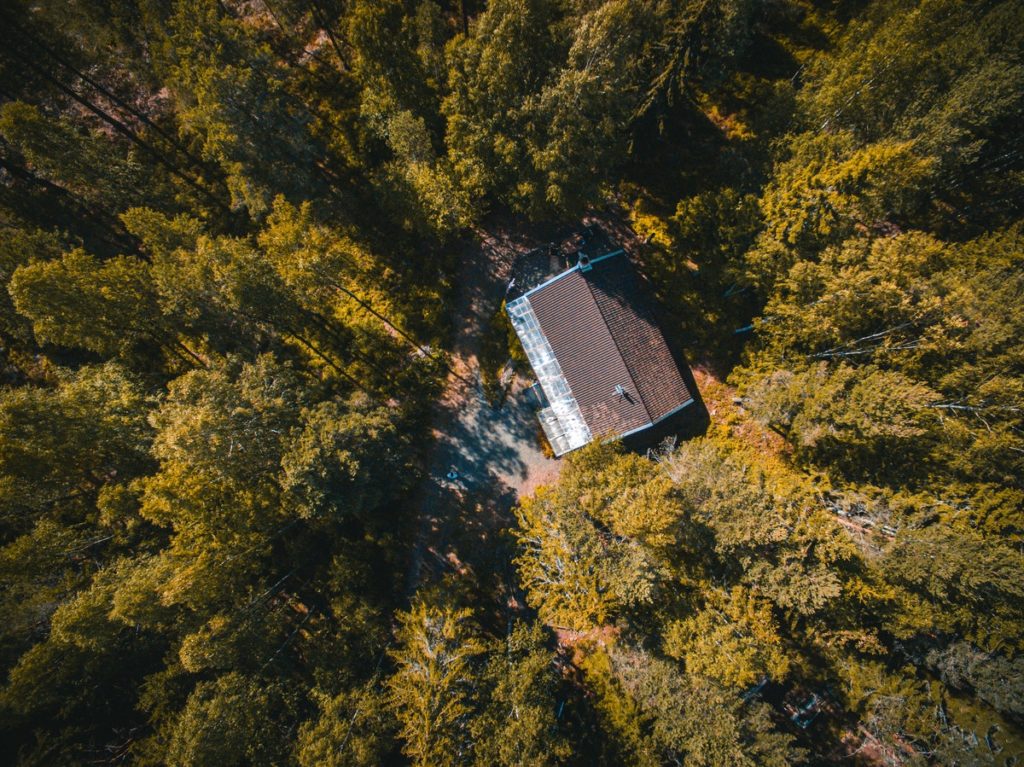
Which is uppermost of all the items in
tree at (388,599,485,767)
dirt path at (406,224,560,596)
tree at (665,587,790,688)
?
dirt path at (406,224,560,596)

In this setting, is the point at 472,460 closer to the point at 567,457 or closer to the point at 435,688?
the point at 567,457

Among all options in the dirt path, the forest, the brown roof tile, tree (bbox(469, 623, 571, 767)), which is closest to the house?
the brown roof tile

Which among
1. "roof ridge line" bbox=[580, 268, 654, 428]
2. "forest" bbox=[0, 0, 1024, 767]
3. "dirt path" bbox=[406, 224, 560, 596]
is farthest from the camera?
"dirt path" bbox=[406, 224, 560, 596]

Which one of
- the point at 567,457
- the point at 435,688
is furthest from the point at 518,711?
the point at 567,457

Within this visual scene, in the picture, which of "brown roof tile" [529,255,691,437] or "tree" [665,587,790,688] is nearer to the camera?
"tree" [665,587,790,688]

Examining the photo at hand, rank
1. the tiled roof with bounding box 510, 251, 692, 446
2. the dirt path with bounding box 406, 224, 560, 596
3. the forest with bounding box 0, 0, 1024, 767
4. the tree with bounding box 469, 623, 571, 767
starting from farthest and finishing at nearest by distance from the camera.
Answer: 1. the dirt path with bounding box 406, 224, 560, 596
2. the tiled roof with bounding box 510, 251, 692, 446
3. the forest with bounding box 0, 0, 1024, 767
4. the tree with bounding box 469, 623, 571, 767

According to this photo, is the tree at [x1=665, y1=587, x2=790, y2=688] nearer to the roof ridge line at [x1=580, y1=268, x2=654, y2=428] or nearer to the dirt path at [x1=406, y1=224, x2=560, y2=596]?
the roof ridge line at [x1=580, y1=268, x2=654, y2=428]
